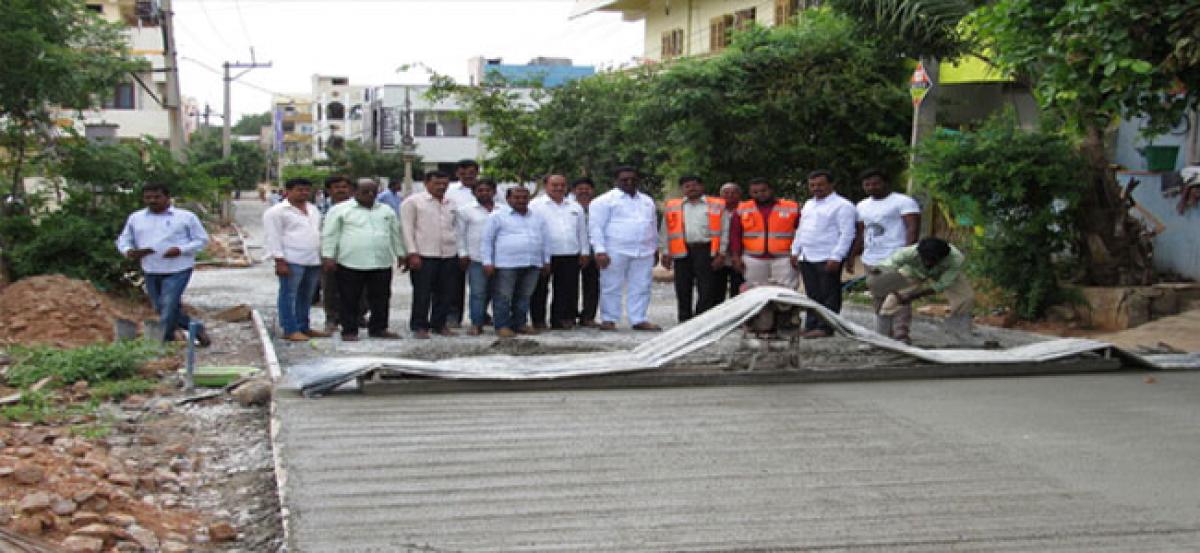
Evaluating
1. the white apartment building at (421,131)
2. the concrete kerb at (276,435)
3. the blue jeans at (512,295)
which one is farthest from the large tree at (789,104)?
the white apartment building at (421,131)

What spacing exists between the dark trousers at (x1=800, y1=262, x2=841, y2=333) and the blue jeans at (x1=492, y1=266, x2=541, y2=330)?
2624 millimetres

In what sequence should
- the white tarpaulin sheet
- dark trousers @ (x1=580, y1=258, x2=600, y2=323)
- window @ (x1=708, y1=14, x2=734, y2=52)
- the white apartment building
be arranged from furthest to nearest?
the white apartment building < window @ (x1=708, y1=14, x2=734, y2=52) < dark trousers @ (x1=580, y1=258, x2=600, y2=323) < the white tarpaulin sheet

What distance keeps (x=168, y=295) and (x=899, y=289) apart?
6.50 meters

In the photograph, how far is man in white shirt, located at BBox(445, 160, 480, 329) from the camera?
1216cm

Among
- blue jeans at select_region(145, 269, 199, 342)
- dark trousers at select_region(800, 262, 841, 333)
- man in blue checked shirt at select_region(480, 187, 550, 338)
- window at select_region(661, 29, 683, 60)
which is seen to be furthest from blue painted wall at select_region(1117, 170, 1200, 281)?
window at select_region(661, 29, 683, 60)

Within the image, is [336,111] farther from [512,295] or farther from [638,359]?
[638,359]

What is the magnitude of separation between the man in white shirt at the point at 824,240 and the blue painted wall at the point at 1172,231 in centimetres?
474

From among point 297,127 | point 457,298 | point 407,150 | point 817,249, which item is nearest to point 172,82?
point 457,298

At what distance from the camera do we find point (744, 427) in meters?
6.94

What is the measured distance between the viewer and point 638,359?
838 centimetres

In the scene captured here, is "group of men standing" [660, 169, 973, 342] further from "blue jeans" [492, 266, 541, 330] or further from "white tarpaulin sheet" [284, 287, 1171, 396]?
"blue jeans" [492, 266, 541, 330]

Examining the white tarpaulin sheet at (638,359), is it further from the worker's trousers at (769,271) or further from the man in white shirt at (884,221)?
the worker's trousers at (769,271)

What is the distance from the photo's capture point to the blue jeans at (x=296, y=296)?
1134 cm

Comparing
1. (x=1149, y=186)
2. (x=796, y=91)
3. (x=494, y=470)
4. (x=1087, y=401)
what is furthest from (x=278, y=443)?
(x=796, y=91)
